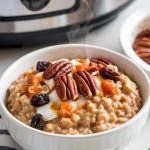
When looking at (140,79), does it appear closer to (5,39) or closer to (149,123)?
(149,123)

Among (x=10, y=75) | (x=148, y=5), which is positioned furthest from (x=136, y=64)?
(x=148, y=5)

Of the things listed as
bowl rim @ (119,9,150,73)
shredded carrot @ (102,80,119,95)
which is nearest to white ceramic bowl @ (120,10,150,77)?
bowl rim @ (119,9,150,73)

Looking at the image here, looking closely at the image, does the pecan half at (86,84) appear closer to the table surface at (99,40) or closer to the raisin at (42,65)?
the raisin at (42,65)

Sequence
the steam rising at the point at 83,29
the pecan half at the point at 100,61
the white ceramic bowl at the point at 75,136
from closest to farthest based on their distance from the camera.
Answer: the white ceramic bowl at the point at 75,136 < the pecan half at the point at 100,61 < the steam rising at the point at 83,29

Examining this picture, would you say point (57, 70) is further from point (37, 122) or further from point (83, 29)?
point (83, 29)

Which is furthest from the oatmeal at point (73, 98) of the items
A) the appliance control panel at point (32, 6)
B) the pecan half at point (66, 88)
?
the appliance control panel at point (32, 6)

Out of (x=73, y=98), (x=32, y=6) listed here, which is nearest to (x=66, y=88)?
(x=73, y=98)
